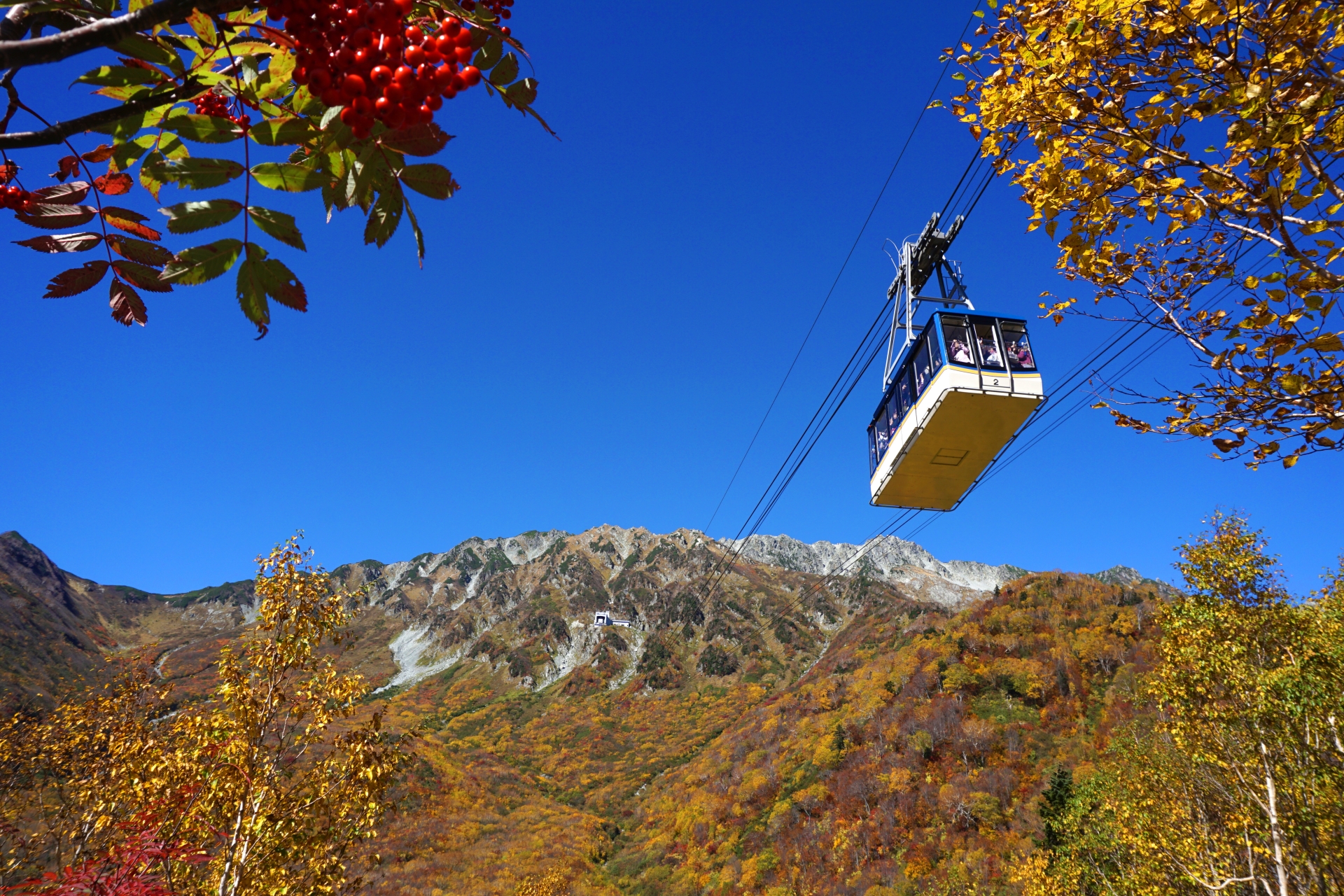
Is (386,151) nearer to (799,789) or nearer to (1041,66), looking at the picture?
(1041,66)

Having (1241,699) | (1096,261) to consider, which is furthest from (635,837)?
(1096,261)

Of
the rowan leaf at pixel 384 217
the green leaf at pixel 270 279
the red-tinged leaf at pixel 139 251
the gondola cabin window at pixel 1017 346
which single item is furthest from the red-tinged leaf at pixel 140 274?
the gondola cabin window at pixel 1017 346

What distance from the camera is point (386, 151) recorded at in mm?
1337

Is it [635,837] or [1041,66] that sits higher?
[1041,66]

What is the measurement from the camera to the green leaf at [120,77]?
3.89 feet

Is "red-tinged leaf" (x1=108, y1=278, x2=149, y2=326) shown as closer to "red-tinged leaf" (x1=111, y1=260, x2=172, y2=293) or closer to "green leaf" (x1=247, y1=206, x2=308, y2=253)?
"red-tinged leaf" (x1=111, y1=260, x2=172, y2=293)

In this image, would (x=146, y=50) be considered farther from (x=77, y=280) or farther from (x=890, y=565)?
(x=890, y=565)

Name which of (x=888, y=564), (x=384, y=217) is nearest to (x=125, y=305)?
(x=384, y=217)

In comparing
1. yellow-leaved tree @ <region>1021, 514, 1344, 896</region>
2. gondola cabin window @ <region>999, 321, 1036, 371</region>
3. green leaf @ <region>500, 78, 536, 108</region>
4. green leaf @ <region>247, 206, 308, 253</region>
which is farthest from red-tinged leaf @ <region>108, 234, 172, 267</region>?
yellow-leaved tree @ <region>1021, 514, 1344, 896</region>

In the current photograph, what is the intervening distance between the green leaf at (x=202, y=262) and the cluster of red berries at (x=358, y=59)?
1.27ft

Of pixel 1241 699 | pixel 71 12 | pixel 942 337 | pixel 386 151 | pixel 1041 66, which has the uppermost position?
pixel 942 337

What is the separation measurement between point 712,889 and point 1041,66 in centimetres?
4215

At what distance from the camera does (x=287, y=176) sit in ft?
4.35

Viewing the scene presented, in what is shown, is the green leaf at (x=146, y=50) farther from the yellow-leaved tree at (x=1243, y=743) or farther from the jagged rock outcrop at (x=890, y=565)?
the jagged rock outcrop at (x=890, y=565)
